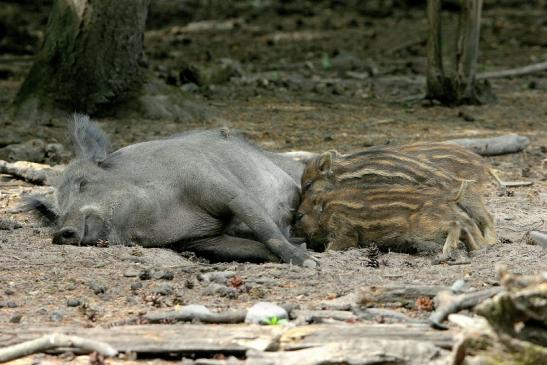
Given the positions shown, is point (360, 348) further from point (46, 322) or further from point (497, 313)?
point (46, 322)

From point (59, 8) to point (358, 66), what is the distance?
4.56 metres

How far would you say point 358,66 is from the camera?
13.1 metres

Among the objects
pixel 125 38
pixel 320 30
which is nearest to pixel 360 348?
pixel 125 38

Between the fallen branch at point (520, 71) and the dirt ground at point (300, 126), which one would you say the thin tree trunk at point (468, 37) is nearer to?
the dirt ground at point (300, 126)

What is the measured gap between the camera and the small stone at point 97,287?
5043mm

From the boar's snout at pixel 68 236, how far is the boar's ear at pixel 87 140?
1.73 ft

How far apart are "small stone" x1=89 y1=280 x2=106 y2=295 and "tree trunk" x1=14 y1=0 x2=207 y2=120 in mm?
4636

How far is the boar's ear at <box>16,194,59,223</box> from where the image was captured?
19.8ft

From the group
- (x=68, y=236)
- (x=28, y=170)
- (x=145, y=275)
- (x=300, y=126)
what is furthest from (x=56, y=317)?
(x=300, y=126)

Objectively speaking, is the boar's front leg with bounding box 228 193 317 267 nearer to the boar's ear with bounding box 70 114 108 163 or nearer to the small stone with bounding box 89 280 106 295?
Result: the boar's ear with bounding box 70 114 108 163

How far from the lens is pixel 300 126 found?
32.8 feet

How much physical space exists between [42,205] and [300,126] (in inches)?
166

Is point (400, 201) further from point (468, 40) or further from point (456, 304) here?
point (468, 40)

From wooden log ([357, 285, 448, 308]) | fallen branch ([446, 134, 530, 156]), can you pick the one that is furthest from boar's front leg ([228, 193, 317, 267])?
fallen branch ([446, 134, 530, 156])
